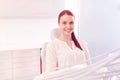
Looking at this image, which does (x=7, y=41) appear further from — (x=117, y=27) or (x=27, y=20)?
(x=117, y=27)

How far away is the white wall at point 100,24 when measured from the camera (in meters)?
2.65

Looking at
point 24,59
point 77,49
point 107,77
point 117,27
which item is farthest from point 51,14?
point 107,77

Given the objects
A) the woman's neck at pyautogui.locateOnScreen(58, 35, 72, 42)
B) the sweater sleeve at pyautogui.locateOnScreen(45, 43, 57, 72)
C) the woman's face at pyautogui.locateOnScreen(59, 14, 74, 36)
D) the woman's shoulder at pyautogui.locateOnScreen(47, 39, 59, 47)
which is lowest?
the sweater sleeve at pyautogui.locateOnScreen(45, 43, 57, 72)

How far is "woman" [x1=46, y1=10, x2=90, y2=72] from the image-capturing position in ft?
4.87

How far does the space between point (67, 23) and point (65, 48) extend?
18cm

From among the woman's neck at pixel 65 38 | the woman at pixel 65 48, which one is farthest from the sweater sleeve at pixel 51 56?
the woman's neck at pixel 65 38

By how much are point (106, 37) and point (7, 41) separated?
52.4 inches

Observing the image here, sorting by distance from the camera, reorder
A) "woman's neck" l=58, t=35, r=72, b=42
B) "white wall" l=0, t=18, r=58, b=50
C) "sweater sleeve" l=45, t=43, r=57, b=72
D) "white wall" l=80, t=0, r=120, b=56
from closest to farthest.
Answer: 1. "sweater sleeve" l=45, t=43, r=57, b=72
2. "woman's neck" l=58, t=35, r=72, b=42
3. "white wall" l=0, t=18, r=58, b=50
4. "white wall" l=80, t=0, r=120, b=56

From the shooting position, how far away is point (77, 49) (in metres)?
1.58

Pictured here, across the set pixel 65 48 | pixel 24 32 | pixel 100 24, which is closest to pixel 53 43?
pixel 65 48

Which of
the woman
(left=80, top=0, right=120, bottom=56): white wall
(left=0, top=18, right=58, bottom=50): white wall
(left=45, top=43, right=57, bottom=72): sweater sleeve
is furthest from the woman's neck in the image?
(left=80, top=0, right=120, bottom=56): white wall

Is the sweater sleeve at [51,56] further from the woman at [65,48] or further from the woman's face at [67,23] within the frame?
the woman's face at [67,23]

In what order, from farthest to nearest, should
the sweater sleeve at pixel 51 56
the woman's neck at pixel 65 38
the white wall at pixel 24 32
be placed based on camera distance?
the white wall at pixel 24 32 → the woman's neck at pixel 65 38 → the sweater sleeve at pixel 51 56

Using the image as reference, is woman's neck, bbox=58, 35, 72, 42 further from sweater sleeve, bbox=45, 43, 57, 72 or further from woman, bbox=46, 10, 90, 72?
sweater sleeve, bbox=45, 43, 57, 72
